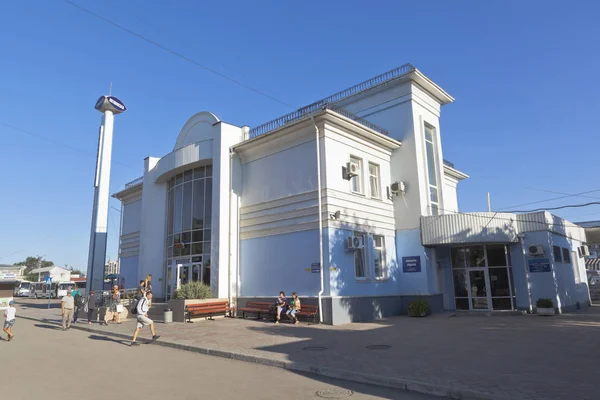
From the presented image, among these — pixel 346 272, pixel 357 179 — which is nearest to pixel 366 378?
pixel 346 272

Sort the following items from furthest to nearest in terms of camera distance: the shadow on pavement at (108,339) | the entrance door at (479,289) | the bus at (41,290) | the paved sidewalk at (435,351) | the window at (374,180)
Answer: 1. the bus at (41,290)
2. the window at (374,180)
3. the entrance door at (479,289)
4. the shadow on pavement at (108,339)
5. the paved sidewalk at (435,351)

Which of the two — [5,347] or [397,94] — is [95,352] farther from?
[397,94]

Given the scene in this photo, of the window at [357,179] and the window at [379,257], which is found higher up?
the window at [357,179]

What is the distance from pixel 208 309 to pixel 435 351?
37.6 feet

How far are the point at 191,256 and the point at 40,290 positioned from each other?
155 ft

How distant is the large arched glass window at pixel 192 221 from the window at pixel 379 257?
8617mm

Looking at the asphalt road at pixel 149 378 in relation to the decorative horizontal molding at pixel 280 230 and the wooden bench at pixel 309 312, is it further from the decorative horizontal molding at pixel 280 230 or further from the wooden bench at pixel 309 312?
the decorative horizontal molding at pixel 280 230

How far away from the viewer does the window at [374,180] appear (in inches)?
822

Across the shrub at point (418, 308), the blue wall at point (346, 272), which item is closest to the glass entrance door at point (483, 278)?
the shrub at point (418, 308)

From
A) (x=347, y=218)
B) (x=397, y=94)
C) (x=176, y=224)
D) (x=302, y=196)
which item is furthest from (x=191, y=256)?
(x=397, y=94)

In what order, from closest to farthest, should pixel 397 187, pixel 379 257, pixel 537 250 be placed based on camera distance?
1. pixel 537 250
2. pixel 379 257
3. pixel 397 187

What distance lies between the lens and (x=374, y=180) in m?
21.1

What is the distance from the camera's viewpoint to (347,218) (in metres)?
18.4

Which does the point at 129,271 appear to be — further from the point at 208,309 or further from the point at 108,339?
the point at 108,339
